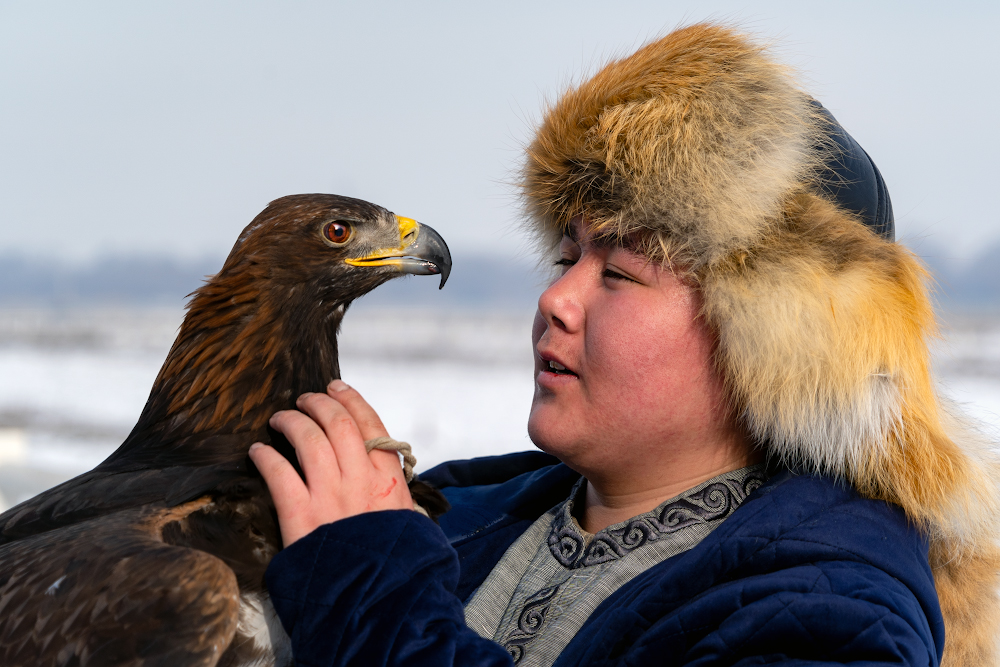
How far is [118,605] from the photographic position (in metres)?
1.49

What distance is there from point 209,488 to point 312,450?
27cm

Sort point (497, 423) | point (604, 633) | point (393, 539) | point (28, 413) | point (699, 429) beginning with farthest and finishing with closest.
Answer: point (28, 413), point (497, 423), point (699, 429), point (604, 633), point (393, 539)

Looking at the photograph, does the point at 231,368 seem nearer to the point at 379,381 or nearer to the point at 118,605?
the point at 118,605

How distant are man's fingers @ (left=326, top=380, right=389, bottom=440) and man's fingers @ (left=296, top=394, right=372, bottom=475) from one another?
0.02 meters

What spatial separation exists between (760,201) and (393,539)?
107 cm

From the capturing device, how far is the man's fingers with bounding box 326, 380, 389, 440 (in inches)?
67.6

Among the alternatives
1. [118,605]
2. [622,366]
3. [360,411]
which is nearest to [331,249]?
[360,411]

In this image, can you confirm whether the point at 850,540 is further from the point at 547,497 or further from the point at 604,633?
the point at 547,497

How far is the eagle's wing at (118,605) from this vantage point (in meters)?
1.46

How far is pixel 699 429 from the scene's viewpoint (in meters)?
1.92

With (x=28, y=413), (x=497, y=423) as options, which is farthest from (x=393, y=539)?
(x=28, y=413)

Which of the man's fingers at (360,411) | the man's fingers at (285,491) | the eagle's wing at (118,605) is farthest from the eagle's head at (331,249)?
the eagle's wing at (118,605)

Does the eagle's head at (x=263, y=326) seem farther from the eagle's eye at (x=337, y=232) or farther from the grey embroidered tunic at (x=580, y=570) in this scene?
the grey embroidered tunic at (x=580, y=570)

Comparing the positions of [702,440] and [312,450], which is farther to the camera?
[702,440]
